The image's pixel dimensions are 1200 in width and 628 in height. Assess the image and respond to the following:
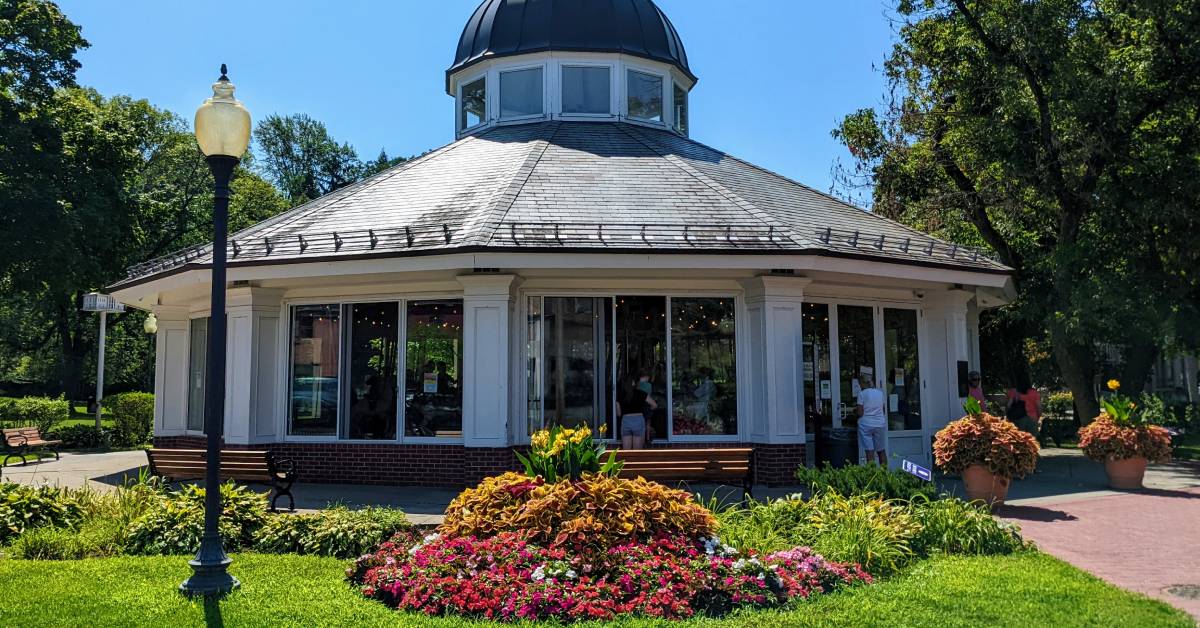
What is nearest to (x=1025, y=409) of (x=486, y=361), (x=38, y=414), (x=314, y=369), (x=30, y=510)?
(x=486, y=361)

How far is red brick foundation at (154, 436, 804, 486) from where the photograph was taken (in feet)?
39.9

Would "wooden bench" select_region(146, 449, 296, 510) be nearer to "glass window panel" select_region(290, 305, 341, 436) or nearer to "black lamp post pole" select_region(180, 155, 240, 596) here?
"glass window panel" select_region(290, 305, 341, 436)

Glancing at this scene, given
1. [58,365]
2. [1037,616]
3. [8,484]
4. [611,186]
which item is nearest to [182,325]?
[8,484]

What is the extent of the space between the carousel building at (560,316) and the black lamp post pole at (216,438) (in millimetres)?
4641

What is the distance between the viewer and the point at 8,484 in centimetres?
979

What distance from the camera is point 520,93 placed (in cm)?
1933

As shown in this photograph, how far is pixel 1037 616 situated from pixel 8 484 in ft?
34.3

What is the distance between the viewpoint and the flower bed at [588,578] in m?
6.09

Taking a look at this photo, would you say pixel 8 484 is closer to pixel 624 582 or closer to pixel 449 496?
pixel 449 496

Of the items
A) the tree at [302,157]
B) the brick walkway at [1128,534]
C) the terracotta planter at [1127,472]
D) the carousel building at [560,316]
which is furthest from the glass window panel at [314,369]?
the tree at [302,157]

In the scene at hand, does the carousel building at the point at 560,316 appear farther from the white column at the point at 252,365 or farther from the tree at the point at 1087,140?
the tree at the point at 1087,140

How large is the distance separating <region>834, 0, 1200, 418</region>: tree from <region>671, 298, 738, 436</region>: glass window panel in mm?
9253

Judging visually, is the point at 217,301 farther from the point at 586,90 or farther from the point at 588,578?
the point at 586,90

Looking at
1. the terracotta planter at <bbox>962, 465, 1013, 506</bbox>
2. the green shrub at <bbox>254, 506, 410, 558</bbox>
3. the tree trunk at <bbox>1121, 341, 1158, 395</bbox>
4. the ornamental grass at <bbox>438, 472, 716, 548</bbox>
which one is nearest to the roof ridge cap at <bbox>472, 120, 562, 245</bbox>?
the green shrub at <bbox>254, 506, 410, 558</bbox>
